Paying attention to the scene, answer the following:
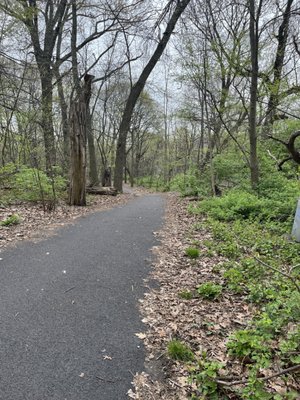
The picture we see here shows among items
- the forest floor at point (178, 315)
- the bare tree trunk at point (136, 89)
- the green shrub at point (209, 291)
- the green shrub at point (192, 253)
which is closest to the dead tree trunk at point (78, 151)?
the forest floor at point (178, 315)

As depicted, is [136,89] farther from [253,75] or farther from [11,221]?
[11,221]

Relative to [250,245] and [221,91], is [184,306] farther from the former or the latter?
[221,91]

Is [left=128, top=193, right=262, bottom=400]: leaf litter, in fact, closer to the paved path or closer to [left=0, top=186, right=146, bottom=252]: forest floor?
the paved path

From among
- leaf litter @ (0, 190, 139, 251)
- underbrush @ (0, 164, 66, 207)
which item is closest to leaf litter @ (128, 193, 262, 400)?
leaf litter @ (0, 190, 139, 251)

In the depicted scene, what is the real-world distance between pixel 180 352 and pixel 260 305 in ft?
4.26

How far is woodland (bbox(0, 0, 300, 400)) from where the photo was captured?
2.47 metres

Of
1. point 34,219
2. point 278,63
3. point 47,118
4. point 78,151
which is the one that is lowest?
point 34,219

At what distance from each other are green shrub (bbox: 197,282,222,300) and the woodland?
0.05ft

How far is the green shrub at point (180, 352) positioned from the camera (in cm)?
253

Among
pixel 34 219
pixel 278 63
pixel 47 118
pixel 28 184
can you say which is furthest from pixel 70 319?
pixel 278 63

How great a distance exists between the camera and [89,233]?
6.19m

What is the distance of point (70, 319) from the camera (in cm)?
298

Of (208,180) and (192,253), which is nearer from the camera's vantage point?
(192,253)

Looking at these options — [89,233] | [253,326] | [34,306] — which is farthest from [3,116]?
[253,326]
